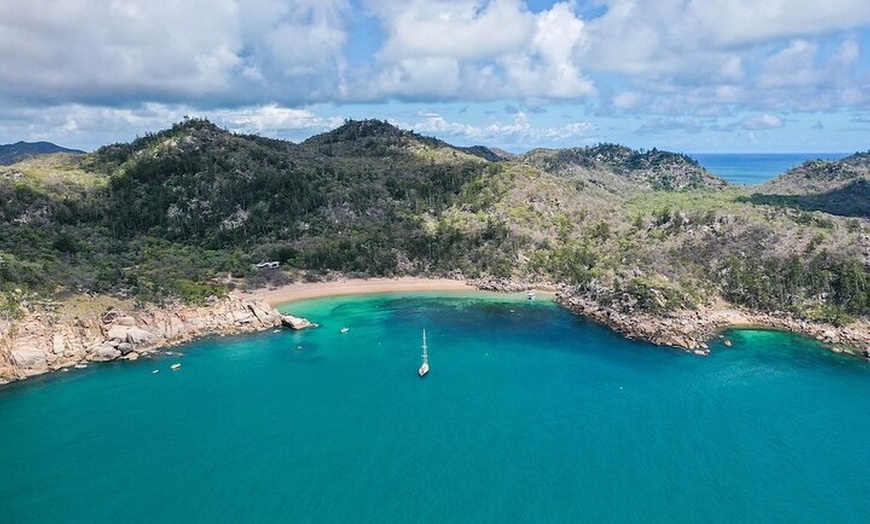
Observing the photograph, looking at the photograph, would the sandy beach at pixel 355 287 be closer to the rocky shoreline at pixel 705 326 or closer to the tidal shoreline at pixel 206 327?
the tidal shoreline at pixel 206 327

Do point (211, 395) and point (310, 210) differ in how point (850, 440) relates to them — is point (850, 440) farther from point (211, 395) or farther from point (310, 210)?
point (310, 210)

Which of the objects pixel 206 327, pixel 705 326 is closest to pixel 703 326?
pixel 705 326

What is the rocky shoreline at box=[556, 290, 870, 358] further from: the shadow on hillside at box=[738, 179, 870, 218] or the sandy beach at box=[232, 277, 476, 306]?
the shadow on hillside at box=[738, 179, 870, 218]

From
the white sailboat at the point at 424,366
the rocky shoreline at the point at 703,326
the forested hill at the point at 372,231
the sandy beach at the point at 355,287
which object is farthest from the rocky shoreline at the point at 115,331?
the rocky shoreline at the point at 703,326

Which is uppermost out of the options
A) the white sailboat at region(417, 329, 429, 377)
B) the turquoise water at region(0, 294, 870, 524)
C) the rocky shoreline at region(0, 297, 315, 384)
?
the rocky shoreline at region(0, 297, 315, 384)

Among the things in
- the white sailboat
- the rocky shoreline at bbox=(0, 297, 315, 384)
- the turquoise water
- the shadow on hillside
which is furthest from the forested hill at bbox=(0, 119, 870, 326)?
the white sailboat

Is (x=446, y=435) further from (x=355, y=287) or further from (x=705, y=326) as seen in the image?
(x=355, y=287)
